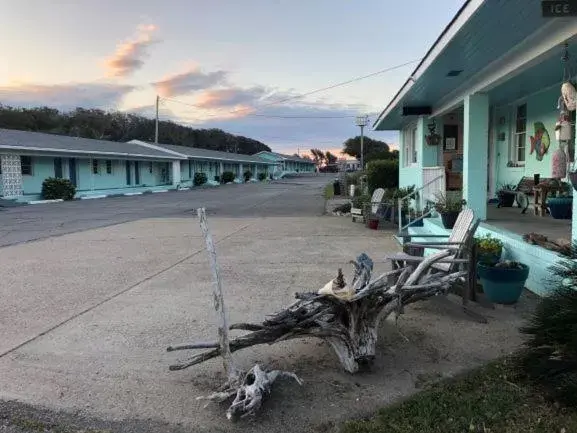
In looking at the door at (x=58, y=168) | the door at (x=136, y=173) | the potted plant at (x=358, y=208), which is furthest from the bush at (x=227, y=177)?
the potted plant at (x=358, y=208)

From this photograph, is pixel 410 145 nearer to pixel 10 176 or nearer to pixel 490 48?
pixel 490 48

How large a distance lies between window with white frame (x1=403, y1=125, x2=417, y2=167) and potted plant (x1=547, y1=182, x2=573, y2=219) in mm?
6555

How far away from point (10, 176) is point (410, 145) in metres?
21.3

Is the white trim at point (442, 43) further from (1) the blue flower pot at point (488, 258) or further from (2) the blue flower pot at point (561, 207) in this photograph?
(2) the blue flower pot at point (561, 207)

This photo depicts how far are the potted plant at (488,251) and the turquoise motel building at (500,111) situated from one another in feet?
1.19

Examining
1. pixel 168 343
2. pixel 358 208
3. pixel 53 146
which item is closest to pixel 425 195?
pixel 358 208

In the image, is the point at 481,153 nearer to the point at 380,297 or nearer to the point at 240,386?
the point at 380,297

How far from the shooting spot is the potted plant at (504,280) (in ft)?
17.8

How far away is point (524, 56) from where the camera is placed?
673cm

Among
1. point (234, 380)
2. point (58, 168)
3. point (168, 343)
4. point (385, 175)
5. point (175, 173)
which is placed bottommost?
point (168, 343)

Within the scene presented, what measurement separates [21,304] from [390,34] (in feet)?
45.0

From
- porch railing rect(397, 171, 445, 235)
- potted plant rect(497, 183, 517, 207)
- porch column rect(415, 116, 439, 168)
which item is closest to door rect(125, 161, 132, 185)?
porch railing rect(397, 171, 445, 235)

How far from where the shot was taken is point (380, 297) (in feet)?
13.3

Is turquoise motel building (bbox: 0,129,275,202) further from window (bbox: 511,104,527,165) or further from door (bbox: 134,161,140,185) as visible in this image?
window (bbox: 511,104,527,165)
